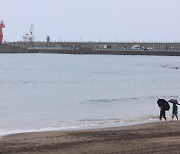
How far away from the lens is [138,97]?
101ft

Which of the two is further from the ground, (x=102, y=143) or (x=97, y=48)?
(x=102, y=143)

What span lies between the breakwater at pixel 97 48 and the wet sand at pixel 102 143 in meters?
132

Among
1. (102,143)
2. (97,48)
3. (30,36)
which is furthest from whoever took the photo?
(30,36)

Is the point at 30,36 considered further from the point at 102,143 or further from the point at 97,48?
the point at 102,143

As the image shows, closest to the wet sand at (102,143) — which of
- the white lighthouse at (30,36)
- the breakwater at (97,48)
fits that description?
the breakwater at (97,48)

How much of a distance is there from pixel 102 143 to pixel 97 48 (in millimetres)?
152462

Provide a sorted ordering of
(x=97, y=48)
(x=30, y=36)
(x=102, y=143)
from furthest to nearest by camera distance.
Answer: (x=30, y=36)
(x=97, y=48)
(x=102, y=143)

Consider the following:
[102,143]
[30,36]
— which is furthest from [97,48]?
[102,143]

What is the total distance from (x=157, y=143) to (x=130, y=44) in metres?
151

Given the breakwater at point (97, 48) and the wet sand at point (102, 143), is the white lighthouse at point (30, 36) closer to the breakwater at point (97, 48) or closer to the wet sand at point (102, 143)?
the breakwater at point (97, 48)

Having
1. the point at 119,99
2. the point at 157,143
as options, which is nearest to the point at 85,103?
the point at 119,99

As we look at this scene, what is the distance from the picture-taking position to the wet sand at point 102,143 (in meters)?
10.0

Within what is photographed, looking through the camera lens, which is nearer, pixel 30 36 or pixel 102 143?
pixel 102 143

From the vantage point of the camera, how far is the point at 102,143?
439 inches
